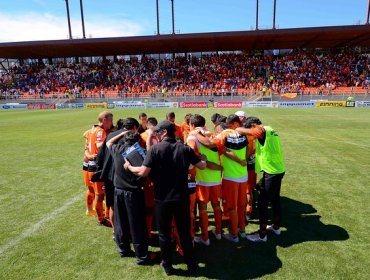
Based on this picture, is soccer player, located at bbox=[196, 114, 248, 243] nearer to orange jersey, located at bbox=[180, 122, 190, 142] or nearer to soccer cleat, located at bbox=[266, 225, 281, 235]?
soccer cleat, located at bbox=[266, 225, 281, 235]

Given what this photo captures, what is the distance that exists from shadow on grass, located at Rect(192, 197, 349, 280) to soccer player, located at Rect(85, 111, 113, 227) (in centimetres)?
196

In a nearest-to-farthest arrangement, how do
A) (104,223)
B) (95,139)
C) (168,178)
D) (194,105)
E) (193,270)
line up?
(168,178)
(193,270)
(95,139)
(104,223)
(194,105)

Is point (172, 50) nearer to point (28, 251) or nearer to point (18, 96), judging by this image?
point (18, 96)

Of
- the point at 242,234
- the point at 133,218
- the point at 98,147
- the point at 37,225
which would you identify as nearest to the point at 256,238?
the point at 242,234

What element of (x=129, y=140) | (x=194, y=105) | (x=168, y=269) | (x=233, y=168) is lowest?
(x=194, y=105)

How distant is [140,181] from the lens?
4.19 metres

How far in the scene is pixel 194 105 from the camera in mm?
35188

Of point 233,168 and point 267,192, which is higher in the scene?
point 233,168

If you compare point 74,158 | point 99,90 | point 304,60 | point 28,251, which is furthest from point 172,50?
point 28,251

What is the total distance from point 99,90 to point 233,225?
4073 cm

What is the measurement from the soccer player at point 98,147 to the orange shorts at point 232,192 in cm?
224

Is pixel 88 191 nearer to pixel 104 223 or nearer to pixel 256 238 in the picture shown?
pixel 104 223

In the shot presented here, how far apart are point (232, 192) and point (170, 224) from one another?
1.21 meters

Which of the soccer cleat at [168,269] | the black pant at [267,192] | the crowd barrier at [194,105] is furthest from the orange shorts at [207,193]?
the crowd barrier at [194,105]
